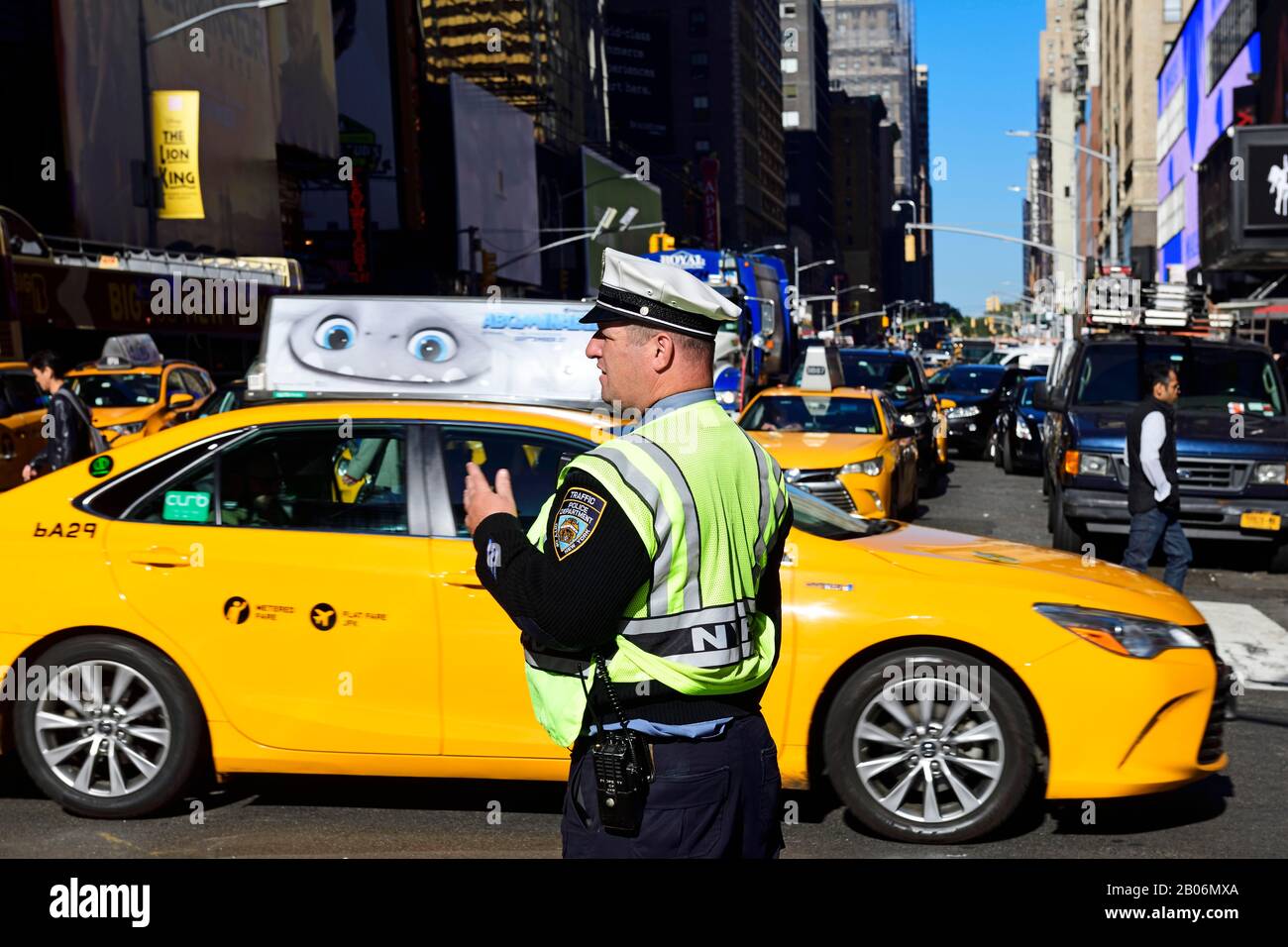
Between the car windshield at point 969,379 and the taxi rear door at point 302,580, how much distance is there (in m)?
23.9

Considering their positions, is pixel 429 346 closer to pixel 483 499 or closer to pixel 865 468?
pixel 865 468

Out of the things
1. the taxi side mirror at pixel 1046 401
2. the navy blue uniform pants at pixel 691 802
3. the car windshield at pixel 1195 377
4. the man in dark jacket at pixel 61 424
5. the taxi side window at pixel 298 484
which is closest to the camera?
the navy blue uniform pants at pixel 691 802

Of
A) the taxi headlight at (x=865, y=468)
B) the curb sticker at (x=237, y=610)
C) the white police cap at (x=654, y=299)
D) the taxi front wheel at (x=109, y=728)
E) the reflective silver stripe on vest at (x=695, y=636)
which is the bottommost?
the taxi front wheel at (x=109, y=728)

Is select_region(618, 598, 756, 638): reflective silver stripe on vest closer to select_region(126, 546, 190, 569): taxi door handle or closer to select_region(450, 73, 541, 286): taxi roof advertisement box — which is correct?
select_region(126, 546, 190, 569): taxi door handle

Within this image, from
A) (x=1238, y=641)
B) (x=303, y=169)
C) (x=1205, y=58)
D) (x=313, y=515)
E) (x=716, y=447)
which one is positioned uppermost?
(x=1205, y=58)

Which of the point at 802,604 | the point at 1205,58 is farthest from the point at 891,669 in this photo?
the point at 1205,58

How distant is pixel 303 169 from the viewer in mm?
48188

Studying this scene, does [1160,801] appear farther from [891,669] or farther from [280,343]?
[280,343]

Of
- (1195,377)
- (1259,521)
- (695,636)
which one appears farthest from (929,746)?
(1195,377)

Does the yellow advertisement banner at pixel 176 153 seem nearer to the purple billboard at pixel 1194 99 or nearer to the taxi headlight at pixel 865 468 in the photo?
the taxi headlight at pixel 865 468

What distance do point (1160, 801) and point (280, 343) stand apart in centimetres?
730

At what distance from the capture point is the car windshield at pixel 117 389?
2080 centimetres

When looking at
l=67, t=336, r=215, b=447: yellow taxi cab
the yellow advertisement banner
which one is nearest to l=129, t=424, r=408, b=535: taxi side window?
l=67, t=336, r=215, b=447: yellow taxi cab

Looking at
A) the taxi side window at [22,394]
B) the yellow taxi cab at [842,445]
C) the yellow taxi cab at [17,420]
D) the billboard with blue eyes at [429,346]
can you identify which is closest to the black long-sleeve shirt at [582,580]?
the billboard with blue eyes at [429,346]
